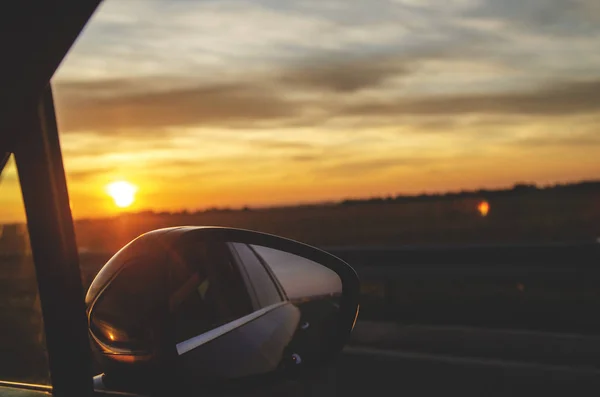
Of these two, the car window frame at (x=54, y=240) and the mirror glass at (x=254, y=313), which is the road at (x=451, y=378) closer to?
the mirror glass at (x=254, y=313)

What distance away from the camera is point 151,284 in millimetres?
2090

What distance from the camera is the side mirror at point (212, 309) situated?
2.09 m

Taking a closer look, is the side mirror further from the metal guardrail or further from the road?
the metal guardrail

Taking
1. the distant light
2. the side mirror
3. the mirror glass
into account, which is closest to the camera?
the side mirror

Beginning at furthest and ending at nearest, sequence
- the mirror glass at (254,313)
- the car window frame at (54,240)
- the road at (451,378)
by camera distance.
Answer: the road at (451,378) < the mirror glass at (254,313) < the car window frame at (54,240)

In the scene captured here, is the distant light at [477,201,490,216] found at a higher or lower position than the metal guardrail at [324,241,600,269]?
lower

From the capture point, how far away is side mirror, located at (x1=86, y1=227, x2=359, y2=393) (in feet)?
6.86

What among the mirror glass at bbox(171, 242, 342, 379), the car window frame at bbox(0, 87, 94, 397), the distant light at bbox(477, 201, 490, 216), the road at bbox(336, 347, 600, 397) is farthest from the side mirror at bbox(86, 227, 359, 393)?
the distant light at bbox(477, 201, 490, 216)

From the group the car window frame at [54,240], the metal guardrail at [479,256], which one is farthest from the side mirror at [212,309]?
the metal guardrail at [479,256]

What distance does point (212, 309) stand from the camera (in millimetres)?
3314

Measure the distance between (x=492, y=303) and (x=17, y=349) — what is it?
29.6ft

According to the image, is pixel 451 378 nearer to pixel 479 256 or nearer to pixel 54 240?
pixel 54 240

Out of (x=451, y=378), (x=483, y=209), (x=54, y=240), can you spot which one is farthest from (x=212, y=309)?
(x=483, y=209)

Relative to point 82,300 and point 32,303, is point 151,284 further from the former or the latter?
point 32,303
